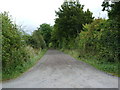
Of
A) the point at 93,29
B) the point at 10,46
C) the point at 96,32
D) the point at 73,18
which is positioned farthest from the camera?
the point at 73,18

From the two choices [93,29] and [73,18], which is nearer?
[93,29]

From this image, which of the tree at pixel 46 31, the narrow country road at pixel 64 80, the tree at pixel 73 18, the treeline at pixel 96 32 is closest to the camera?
the narrow country road at pixel 64 80

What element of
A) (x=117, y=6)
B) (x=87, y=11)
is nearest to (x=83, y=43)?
(x=117, y=6)

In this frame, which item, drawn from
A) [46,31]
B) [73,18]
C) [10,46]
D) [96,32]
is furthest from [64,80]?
[46,31]

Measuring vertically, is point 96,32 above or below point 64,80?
above

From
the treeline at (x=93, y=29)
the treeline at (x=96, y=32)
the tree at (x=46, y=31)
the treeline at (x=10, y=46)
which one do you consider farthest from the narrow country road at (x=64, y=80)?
the tree at (x=46, y=31)

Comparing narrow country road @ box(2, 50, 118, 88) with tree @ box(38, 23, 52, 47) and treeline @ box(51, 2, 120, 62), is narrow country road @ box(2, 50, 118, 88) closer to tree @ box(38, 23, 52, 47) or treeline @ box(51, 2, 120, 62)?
treeline @ box(51, 2, 120, 62)

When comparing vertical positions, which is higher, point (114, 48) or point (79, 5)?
point (79, 5)

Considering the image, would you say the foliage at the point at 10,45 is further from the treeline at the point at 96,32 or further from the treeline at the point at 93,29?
the treeline at the point at 93,29

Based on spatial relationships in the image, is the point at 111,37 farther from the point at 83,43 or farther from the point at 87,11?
the point at 87,11

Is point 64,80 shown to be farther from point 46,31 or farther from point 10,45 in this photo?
point 46,31

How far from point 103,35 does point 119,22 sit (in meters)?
2.21

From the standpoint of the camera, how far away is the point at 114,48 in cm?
1145

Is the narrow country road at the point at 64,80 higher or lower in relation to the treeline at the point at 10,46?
lower
